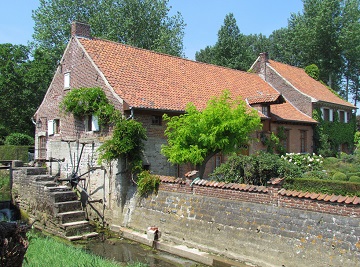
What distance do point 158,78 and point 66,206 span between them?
8.18 m

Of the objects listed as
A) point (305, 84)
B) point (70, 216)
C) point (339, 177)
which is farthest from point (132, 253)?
point (305, 84)

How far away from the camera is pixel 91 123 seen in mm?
18781

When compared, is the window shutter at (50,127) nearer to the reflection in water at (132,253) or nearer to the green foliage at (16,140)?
the reflection in water at (132,253)

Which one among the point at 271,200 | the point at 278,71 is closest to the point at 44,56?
the point at 278,71

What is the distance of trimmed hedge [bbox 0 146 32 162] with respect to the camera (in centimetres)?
2862

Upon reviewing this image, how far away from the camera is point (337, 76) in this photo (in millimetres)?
45969

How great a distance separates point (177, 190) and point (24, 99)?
2728 centimetres

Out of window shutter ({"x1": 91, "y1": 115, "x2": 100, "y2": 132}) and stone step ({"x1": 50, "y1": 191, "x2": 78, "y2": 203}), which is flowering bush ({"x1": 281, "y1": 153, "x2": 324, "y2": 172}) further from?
stone step ({"x1": 50, "y1": 191, "x2": 78, "y2": 203})

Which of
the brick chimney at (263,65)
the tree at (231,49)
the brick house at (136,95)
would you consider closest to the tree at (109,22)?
the tree at (231,49)

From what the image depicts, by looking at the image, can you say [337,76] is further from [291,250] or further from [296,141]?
[291,250]

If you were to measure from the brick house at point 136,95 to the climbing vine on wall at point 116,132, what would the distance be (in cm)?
46

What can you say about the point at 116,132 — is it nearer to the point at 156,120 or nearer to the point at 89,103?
the point at 156,120

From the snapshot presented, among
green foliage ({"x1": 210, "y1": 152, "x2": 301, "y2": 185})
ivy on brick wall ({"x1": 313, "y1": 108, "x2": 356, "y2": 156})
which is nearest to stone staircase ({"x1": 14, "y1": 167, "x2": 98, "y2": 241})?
green foliage ({"x1": 210, "y1": 152, "x2": 301, "y2": 185})

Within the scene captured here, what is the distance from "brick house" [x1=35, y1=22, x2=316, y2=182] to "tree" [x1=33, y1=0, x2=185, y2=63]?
51.5 feet
